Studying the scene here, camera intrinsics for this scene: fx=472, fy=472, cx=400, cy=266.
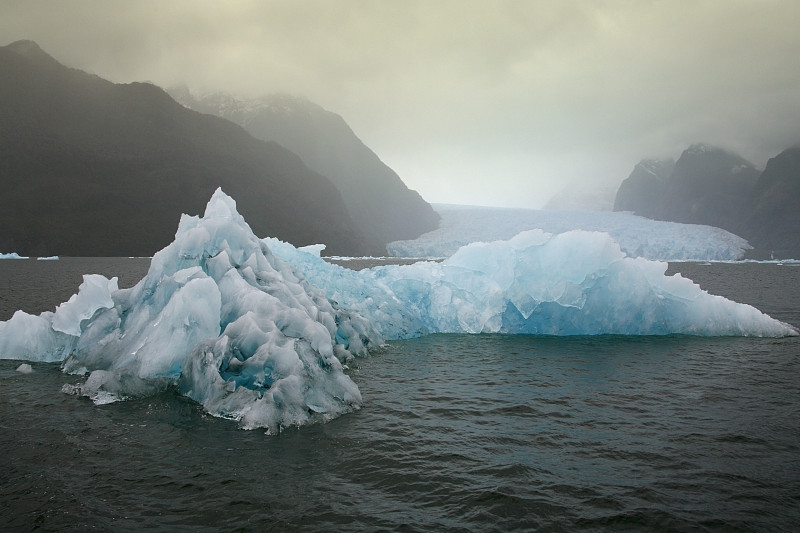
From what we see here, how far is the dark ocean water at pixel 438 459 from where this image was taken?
6.27 meters

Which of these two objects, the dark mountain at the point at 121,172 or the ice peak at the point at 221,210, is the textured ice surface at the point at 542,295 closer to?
the ice peak at the point at 221,210

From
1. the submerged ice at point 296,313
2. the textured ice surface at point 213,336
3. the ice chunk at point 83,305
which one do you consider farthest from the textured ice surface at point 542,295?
the ice chunk at point 83,305

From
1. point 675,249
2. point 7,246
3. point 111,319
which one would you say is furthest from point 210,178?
point 111,319

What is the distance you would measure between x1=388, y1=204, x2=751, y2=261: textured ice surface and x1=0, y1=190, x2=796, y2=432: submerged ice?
227 ft

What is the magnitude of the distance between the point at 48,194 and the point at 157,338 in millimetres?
133611

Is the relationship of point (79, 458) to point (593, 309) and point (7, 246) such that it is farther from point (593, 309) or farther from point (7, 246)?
point (7, 246)

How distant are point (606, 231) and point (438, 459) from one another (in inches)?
3523

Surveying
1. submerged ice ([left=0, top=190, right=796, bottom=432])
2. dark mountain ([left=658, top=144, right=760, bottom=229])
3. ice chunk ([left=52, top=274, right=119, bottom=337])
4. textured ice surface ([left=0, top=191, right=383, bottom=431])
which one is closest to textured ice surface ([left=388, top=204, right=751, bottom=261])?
submerged ice ([left=0, top=190, right=796, bottom=432])

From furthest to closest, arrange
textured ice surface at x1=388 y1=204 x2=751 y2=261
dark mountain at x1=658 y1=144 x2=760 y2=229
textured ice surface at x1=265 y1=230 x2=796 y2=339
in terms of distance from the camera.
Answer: dark mountain at x1=658 y1=144 x2=760 y2=229 < textured ice surface at x1=388 y1=204 x2=751 y2=261 < textured ice surface at x1=265 y1=230 x2=796 y2=339

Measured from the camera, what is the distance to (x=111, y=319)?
14828mm

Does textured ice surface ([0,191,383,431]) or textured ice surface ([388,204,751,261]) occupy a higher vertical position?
textured ice surface ([388,204,751,261])

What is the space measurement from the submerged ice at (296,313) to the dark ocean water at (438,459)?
89 cm

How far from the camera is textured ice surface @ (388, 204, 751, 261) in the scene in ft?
295

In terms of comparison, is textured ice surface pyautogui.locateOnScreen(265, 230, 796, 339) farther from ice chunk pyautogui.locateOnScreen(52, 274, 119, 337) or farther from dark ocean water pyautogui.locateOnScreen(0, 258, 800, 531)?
ice chunk pyautogui.locateOnScreen(52, 274, 119, 337)
